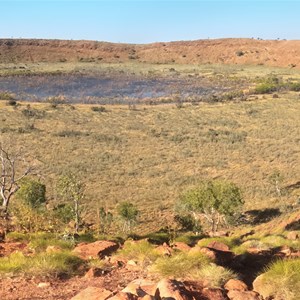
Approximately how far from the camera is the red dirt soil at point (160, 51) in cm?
12112

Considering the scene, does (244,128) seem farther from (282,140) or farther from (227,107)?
(227,107)

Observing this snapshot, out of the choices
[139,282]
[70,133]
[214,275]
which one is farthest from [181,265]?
[70,133]

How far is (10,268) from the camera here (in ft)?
26.3

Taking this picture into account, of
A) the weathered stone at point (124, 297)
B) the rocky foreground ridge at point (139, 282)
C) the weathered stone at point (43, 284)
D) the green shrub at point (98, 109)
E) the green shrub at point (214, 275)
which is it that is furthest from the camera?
the green shrub at point (98, 109)

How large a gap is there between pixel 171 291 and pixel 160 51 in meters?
132

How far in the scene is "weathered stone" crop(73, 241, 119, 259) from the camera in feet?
31.2

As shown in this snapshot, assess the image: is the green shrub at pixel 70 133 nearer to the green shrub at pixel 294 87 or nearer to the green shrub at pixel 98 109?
the green shrub at pixel 98 109

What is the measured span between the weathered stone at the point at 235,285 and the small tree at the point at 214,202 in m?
16.5

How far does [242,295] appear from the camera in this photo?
6555 mm

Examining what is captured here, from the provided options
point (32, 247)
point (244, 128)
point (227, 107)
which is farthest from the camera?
point (227, 107)

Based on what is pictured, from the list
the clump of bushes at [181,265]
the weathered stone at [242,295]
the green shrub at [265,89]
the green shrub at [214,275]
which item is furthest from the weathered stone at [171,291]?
the green shrub at [265,89]

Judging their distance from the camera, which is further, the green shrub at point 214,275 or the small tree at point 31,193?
the small tree at point 31,193

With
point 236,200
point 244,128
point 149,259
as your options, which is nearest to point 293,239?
point 149,259

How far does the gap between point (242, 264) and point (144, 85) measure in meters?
77.4
